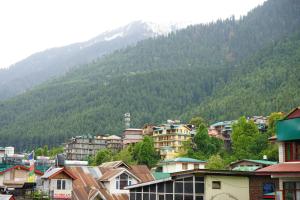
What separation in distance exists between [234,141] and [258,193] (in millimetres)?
87148

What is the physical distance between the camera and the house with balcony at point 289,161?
31375mm

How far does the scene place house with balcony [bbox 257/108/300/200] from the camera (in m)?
31.4

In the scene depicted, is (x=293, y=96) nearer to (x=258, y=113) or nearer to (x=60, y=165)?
(x=258, y=113)

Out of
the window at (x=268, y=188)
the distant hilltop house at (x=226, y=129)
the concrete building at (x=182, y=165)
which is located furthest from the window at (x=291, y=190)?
the distant hilltop house at (x=226, y=129)

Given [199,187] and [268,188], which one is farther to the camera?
[268,188]

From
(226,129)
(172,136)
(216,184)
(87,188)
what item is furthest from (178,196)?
(226,129)

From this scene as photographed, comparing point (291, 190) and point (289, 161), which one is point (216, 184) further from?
point (291, 190)

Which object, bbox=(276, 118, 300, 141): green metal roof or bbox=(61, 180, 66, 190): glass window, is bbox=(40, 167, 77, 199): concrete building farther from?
bbox=(276, 118, 300, 141): green metal roof

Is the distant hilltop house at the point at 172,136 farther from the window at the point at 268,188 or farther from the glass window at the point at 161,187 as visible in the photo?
the window at the point at 268,188

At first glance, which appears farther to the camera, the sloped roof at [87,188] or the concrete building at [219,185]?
the sloped roof at [87,188]

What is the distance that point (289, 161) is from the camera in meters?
32.6

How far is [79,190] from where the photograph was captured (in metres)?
63.2

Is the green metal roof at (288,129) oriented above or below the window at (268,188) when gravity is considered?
above

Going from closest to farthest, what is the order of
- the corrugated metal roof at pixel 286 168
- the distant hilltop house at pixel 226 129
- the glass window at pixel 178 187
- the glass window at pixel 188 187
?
the corrugated metal roof at pixel 286 168, the glass window at pixel 188 187, the glass window at pixel 178 187, the distant hilltop house at pixel 226 129
